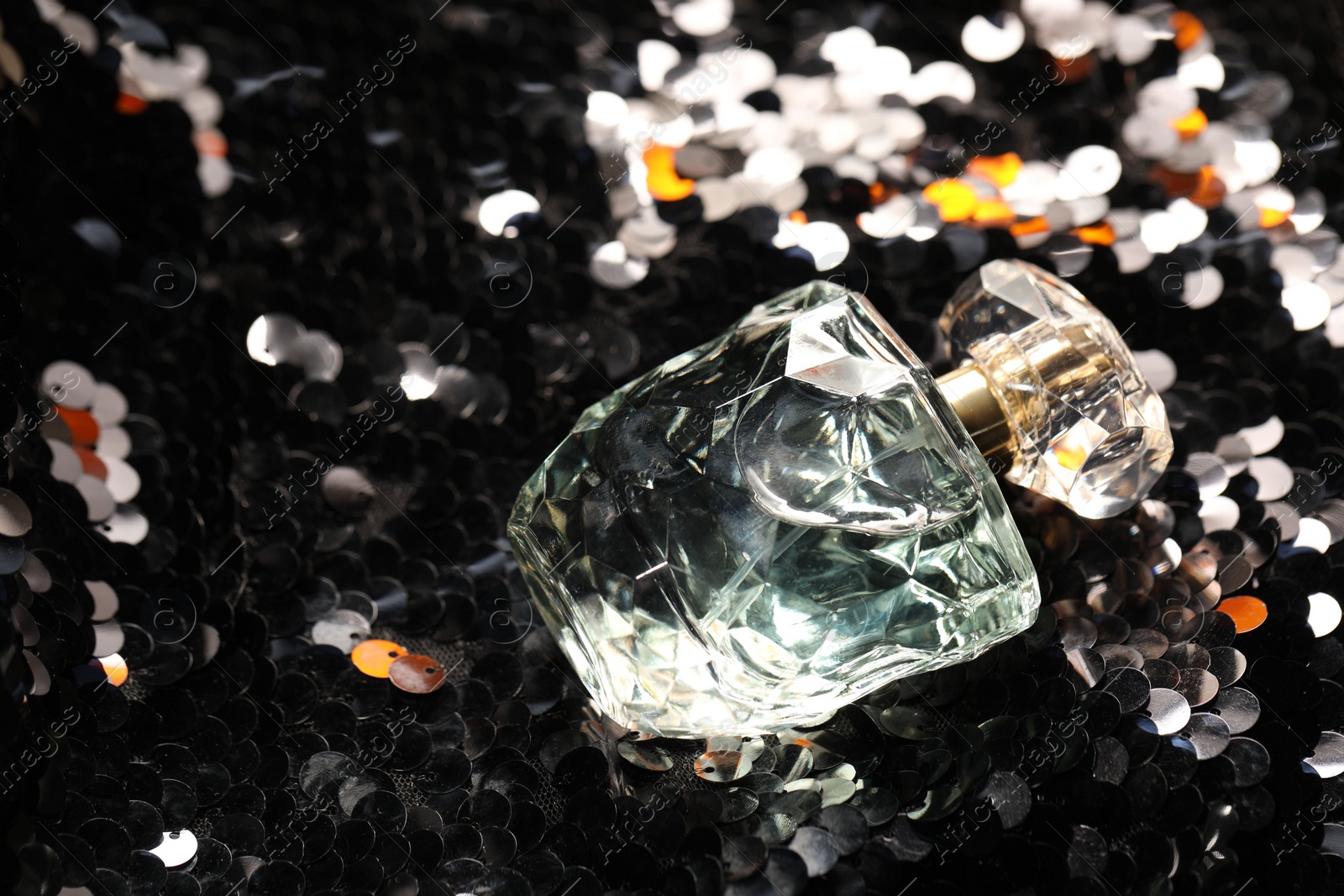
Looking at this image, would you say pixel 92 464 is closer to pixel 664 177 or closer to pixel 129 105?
pixel 129 105

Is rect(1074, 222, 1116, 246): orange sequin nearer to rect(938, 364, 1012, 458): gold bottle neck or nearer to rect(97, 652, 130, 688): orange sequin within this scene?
rect(938, 364, 1012, 458): gold bottle neck

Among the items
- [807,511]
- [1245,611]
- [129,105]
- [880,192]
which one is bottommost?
[1245,611]

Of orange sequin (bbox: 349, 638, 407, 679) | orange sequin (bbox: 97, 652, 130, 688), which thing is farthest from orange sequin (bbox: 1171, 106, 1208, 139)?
orange sequin (bbox: 97, 652, 130, 688)

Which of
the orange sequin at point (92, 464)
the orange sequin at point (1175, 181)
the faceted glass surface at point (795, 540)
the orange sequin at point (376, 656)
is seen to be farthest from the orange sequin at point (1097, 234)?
the orange sequin at point (92, 464)

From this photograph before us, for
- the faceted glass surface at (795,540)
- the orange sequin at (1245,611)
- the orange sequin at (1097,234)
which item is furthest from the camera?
the orange sequin at (1097,234)

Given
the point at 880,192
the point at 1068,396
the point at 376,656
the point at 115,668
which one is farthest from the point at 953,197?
the point at 115,668

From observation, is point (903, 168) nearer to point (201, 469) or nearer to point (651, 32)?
point (651, 32)

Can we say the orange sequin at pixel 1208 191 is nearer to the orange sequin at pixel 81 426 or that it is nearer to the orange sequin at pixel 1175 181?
the orange sequin at pixel 1175 181
